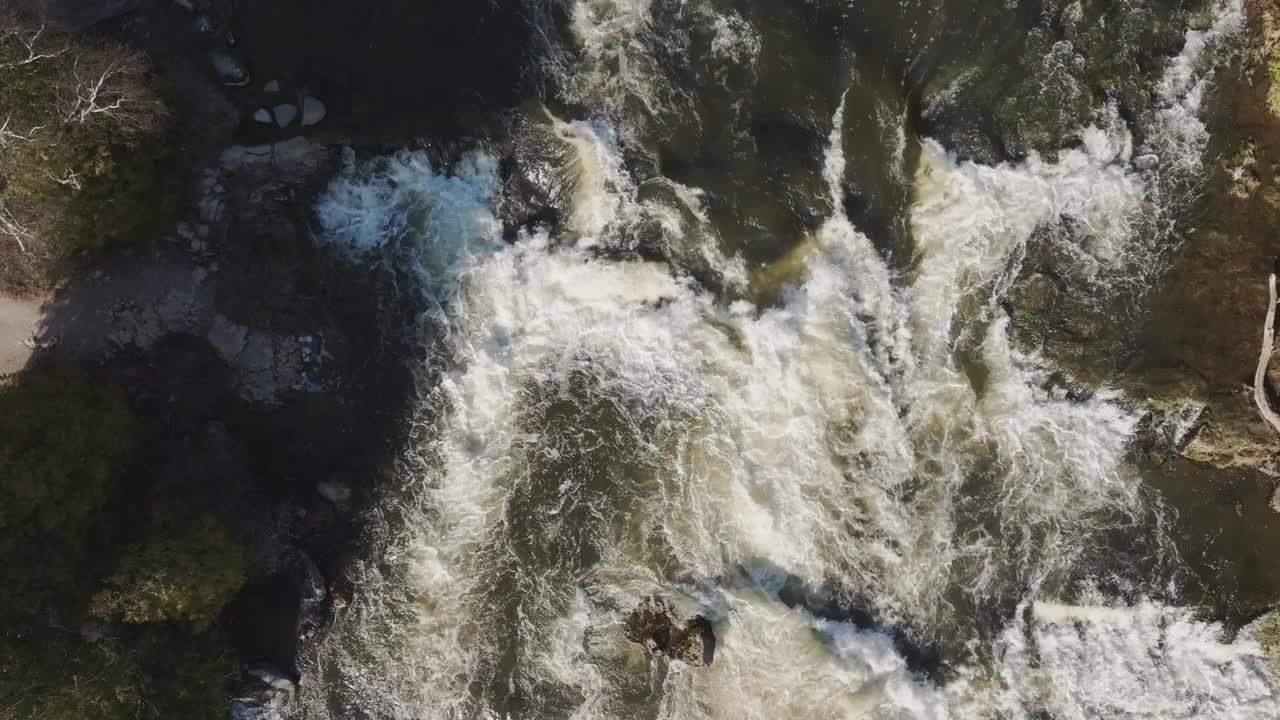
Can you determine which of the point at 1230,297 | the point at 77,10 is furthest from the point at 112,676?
the point at 1230,297

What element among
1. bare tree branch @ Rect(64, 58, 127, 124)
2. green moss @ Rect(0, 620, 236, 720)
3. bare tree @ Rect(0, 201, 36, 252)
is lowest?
green moss @ Rect(0, 620, 236, 720)

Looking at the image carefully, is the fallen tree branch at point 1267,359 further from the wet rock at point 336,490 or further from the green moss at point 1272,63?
the wet rock at point 336,490

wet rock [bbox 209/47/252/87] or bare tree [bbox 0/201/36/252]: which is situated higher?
wet rock [bbox 209/47/252/87]

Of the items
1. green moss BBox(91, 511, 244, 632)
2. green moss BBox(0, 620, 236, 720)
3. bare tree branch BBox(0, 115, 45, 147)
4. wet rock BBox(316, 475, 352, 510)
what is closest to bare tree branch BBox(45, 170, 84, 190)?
bare tree branch BBox(0, 115, 45, 147)

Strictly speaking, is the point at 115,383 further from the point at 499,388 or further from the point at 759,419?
the point at 759,419

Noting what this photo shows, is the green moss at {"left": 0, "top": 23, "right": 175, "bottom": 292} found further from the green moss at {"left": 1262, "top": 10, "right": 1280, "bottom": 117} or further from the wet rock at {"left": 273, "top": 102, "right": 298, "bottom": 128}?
the green moss at {"left": 1262, "top": 10, "right": 1280, "bottom": 117}
